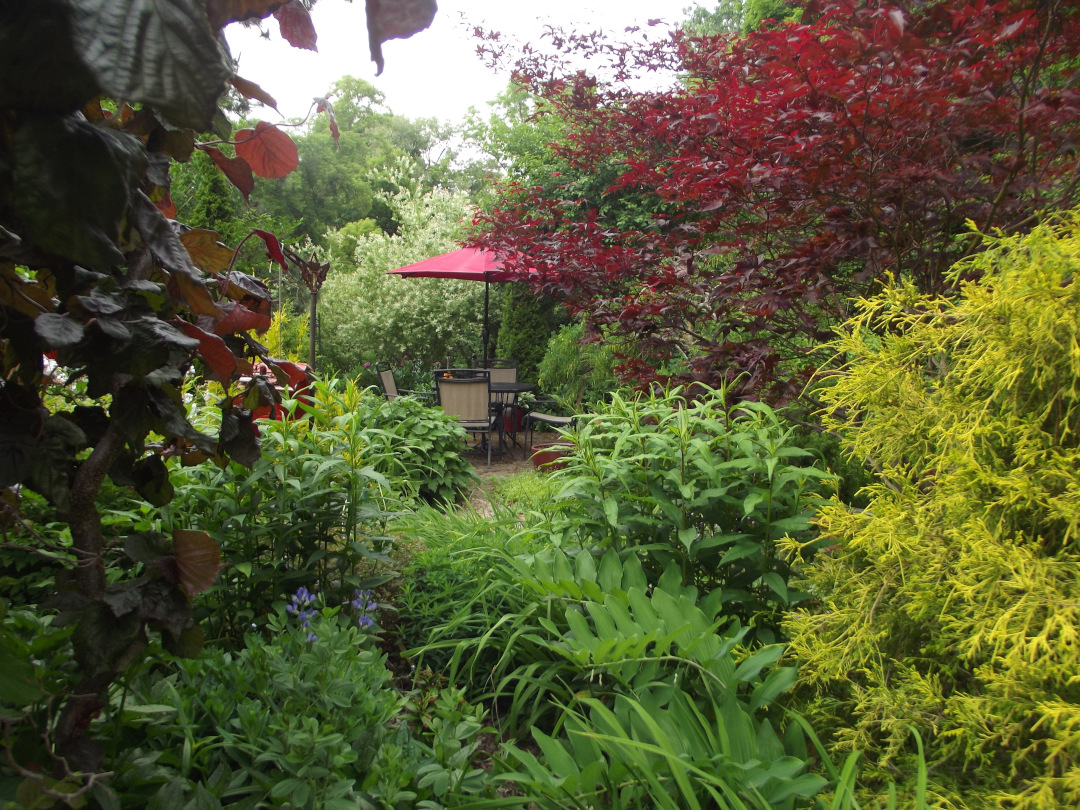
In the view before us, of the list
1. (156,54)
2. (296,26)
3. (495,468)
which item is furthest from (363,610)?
(495,468)

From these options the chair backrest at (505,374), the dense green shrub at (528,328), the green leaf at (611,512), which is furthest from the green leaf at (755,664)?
the dense green shrub at (528,328)

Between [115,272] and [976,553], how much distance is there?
1.49 metres

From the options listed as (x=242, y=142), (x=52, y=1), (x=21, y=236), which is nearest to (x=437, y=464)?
(x=242, y=142)

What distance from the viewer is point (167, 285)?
41.7 inches

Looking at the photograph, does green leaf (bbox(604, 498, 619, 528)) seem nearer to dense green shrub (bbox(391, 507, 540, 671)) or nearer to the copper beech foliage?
dense green shrub (bbox(391, 507, 540, 671))

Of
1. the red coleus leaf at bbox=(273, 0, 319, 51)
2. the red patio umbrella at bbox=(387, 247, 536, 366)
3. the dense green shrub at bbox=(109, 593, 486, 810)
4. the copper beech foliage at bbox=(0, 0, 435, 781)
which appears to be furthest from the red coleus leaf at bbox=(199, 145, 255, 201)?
the red patio umbrella at bbox=(387, 247, 536, 366)

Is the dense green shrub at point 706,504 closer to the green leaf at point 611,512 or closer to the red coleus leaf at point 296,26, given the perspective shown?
the green leaf at point 611,512

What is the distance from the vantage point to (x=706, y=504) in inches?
77.4

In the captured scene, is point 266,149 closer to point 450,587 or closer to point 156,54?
point 156,54

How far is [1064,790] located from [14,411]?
67.9 inches

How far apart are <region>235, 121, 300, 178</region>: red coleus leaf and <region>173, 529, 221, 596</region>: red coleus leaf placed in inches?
26.8

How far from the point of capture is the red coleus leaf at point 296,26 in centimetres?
98

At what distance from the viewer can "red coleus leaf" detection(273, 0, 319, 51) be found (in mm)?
981

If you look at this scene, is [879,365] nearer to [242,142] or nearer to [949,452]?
[949,452]
